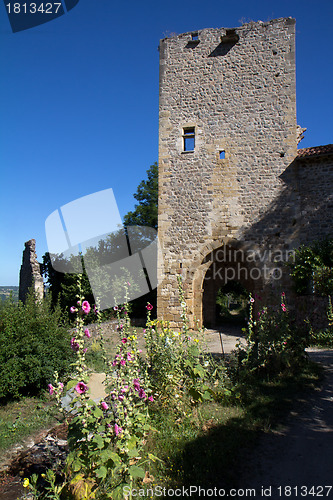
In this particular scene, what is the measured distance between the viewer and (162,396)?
4.35 metres

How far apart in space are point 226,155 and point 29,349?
8.83m

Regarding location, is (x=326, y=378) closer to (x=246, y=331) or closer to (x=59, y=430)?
(x=246, y=331)

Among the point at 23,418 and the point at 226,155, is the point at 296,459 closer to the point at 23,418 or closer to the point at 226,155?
the point at 23,418

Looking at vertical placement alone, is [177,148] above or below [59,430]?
above

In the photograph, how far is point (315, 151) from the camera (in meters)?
11.1

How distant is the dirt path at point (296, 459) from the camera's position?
2.93 meters

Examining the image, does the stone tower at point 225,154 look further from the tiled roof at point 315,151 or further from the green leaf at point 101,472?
the green leaf at point 101,472

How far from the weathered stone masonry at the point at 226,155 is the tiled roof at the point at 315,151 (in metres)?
0.31

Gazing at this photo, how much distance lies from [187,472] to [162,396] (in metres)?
1.26

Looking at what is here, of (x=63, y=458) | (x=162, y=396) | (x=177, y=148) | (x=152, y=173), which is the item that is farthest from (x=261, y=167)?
(x=152, y=173)

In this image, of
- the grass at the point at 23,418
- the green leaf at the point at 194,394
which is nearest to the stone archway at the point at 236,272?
the grass at the point at 23,418
